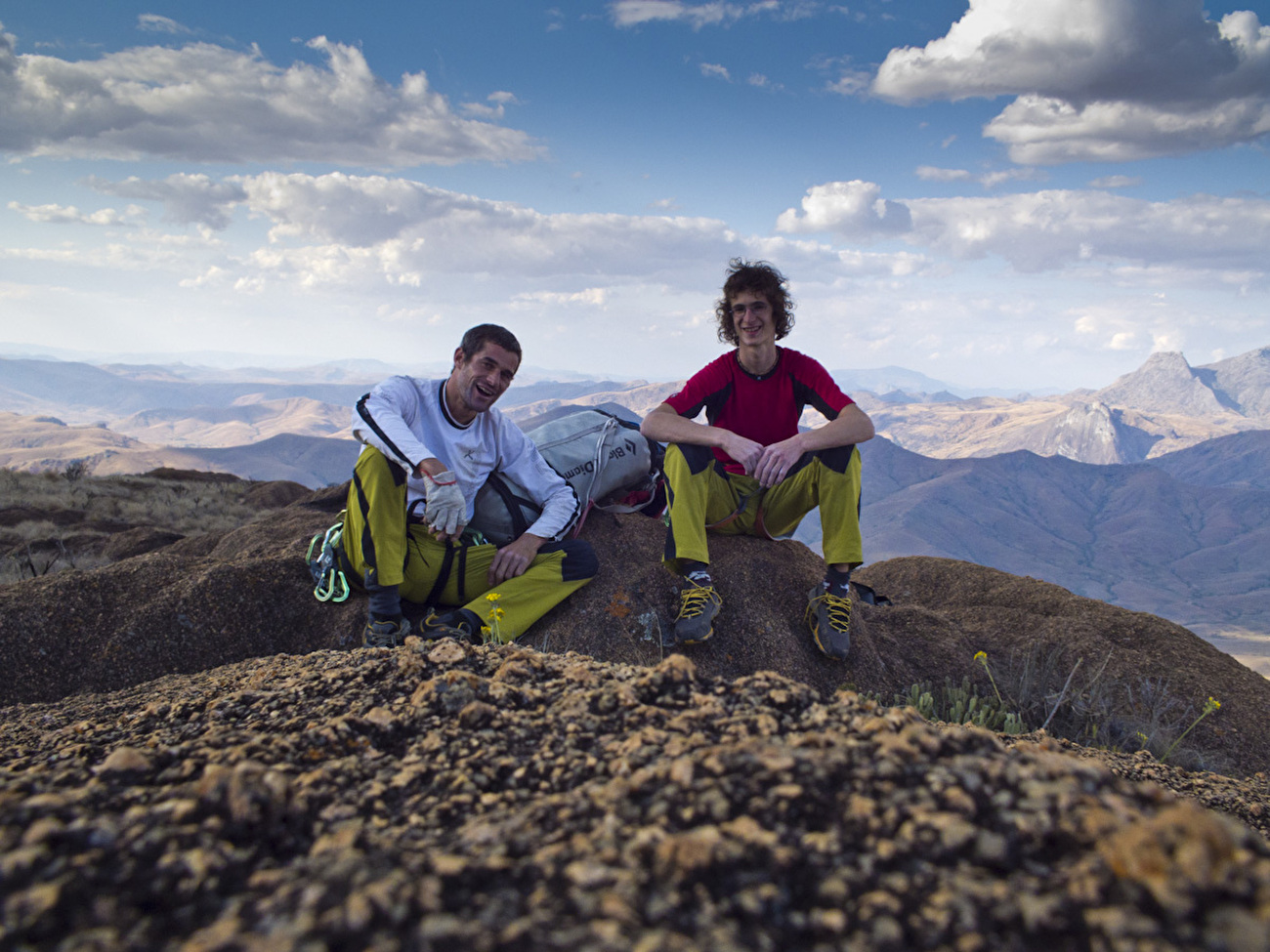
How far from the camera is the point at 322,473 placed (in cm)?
17112

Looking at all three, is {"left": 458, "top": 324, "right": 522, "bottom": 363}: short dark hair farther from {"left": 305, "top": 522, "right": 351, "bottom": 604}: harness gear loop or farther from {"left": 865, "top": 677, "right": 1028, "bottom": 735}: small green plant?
{"left": 865, "top": 677, "right": 1028, "bottom": 735}: small green plant

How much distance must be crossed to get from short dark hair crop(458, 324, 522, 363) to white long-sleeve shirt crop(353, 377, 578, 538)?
31 centimetres

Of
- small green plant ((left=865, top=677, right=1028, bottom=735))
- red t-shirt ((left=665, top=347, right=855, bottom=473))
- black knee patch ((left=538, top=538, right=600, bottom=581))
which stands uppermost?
red t-shirt ((left=665, top=347, right=855, bottom=473))

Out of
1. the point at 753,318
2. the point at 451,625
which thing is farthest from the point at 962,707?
the point at 451,625

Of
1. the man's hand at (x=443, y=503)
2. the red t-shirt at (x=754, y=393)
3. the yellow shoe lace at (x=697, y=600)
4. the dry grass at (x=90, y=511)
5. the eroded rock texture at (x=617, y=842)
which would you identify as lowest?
the dry grass at (x=90, y=511)

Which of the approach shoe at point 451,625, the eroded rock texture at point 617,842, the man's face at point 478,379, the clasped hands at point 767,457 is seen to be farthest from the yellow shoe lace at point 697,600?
the eroded rock texture at point 617,842

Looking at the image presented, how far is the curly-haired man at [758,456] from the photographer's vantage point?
371 cm

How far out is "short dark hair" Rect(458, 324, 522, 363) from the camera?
12.7 ft

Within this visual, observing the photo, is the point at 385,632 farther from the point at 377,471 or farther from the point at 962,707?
the point at 962,707

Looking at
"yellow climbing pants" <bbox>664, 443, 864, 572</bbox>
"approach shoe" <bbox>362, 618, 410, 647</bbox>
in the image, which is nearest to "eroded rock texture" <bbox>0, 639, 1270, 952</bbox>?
"approach shoe" <bbox>362, 618, 410, 647</bbox>

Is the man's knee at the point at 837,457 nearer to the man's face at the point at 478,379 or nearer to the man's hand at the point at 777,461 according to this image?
the man's hand at the point at 777,461

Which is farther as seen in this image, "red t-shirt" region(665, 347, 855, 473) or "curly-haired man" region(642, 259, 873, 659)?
"red t-shirt" region(665, 347, 855, 473)

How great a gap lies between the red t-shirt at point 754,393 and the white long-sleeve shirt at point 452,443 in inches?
39.0

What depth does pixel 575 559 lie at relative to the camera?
4.00m
